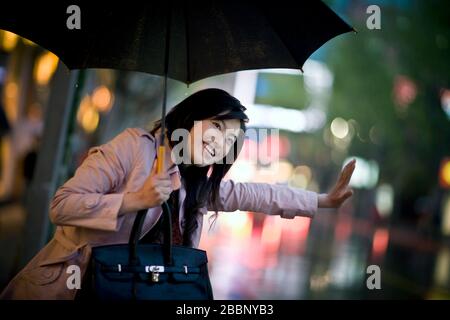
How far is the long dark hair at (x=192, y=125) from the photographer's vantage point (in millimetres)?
3229

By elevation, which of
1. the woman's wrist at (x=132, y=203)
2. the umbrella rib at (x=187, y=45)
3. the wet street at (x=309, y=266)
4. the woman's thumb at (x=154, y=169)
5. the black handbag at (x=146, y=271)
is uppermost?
the umbrella rib at (x=187, y=45)

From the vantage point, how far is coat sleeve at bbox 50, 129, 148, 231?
9.14 feet

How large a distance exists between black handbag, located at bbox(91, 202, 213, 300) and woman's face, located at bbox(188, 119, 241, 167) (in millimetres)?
478

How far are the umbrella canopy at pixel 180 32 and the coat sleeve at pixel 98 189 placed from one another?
0.49m

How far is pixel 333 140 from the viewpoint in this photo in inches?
2071

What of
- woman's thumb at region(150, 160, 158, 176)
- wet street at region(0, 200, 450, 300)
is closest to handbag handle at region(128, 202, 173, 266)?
woman's thumb at region(150, 160, 158, 176)

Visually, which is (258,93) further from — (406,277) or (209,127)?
(209,127)

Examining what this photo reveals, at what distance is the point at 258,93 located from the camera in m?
59.0

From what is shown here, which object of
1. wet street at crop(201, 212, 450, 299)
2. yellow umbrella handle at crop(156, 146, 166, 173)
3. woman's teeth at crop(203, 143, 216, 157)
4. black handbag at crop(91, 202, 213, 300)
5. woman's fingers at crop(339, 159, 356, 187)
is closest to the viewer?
black handbag at crop(91, 202, 213, 300)

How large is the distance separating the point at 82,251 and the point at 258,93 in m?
56.5

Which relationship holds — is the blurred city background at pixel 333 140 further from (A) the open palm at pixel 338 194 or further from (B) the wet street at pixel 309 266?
(A) the open palm at pixel 338 194

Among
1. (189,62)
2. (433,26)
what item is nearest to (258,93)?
(433,26)

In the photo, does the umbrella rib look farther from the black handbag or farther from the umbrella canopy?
the black handbag

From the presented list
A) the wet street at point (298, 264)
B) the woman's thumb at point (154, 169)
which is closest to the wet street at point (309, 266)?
the wet street at point (298, 264)
